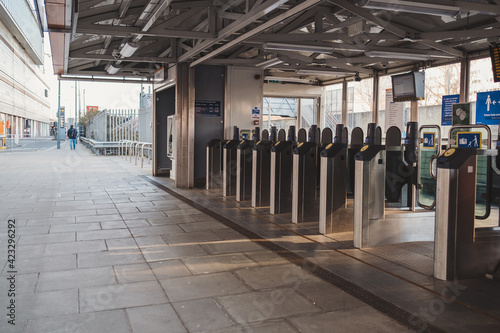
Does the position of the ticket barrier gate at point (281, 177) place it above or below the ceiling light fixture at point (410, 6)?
below

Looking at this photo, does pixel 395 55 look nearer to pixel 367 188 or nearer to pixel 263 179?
pixel 263 179

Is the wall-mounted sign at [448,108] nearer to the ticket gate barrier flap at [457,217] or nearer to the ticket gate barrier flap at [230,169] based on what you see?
the ticket gate barrier flap at [230,169]

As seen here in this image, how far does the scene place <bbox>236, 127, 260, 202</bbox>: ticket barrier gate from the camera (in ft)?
24.4

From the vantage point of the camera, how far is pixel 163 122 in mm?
11516

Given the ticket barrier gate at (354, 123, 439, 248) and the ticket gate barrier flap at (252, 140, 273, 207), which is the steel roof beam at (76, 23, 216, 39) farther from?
the ticket barrier gate at (354, 123, 439, 248)

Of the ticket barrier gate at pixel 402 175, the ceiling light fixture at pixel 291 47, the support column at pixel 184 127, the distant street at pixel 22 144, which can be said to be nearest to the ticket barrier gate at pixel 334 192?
the ticket barrier gate at pixel 402 175

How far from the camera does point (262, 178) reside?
699cm

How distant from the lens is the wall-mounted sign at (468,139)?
6866mm

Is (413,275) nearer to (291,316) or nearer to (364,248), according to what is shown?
(364,248)

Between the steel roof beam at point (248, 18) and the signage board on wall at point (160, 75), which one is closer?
the steel roof beam at point (248, 18)

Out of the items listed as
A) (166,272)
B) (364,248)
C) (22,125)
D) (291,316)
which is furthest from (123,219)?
(22,125)

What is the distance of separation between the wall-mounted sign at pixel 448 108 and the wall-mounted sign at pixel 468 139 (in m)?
0.73

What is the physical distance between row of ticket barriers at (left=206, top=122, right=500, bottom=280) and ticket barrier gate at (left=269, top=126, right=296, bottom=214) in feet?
0.05

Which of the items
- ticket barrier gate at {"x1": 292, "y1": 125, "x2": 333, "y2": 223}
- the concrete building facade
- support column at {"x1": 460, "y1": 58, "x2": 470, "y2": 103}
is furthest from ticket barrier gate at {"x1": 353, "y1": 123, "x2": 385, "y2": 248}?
the concrete building facade
